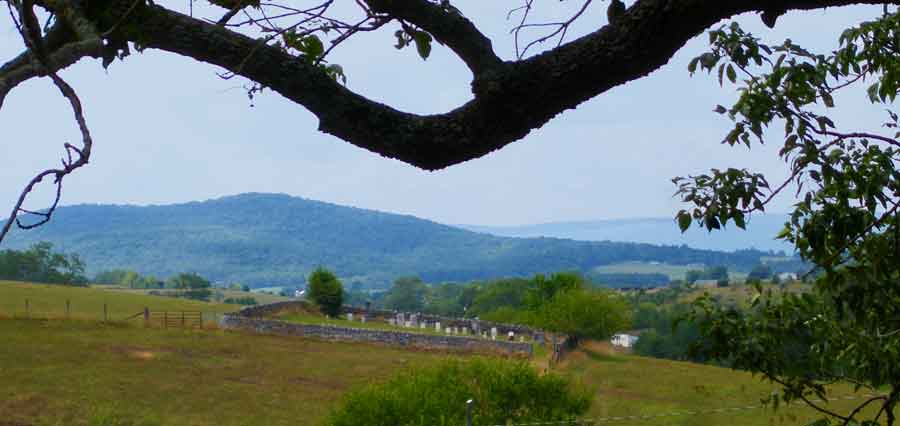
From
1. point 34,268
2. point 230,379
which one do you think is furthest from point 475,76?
point 34,268

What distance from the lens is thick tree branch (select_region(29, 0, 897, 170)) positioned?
252 centimetres

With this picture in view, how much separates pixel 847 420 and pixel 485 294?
7788cm

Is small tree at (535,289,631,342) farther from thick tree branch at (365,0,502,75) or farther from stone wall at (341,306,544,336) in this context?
thick tree branch at (365,0,502,75)

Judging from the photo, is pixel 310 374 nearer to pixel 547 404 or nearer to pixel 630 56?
pixel 547 404

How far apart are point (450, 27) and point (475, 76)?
0.63 ft

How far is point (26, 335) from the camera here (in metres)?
40.3

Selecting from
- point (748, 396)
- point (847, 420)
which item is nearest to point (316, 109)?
point (847, 420)

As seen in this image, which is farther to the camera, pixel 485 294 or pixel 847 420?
pixel 485 294

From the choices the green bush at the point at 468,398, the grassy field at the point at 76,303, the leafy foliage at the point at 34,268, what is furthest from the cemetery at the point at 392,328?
the leafy foliage at the point at 34,268

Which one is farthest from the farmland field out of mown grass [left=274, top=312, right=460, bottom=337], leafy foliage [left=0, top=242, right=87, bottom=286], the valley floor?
leafy foliage [left=0, top=242, right=87, bottom=286]

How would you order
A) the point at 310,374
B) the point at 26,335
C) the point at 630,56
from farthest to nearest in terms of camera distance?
the point at 26,335 → the point at 310,374 → the point at 630,56

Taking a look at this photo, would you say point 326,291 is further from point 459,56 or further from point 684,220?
point 459,56

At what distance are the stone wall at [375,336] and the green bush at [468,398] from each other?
13.4 m

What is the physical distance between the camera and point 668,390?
3600cm
